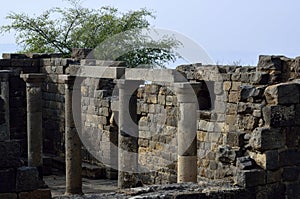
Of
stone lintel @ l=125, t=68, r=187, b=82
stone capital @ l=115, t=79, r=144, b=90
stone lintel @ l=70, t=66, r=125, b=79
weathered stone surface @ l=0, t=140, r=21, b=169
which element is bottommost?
weathered stone surface @ l=0, t=140, r=21, b=169

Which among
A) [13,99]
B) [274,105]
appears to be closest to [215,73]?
[274,105]

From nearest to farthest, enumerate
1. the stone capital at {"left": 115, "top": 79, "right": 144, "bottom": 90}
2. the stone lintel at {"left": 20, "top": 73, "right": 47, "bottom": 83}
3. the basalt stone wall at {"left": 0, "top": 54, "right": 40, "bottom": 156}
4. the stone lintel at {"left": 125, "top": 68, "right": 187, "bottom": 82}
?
the stone lintel at {"left": 125, "top": 68, "right": 187, "bottom": 82} < the stone capital at {"left": 115, "top": 79, "right": 144, "bottom": 90} < the stone lintel at {"left": 20, "top": 73, "right": 47, "bottom": 83} < the basalt stone wall at {"left": 0, "top": 54, "right": 40, "bottom": 156}

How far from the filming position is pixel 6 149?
24.8 feet

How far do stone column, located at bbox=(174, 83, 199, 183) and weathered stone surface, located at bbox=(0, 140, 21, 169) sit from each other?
17.2ft

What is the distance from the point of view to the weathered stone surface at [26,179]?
25.2ft

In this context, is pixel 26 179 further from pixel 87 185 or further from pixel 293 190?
pixel 87 185

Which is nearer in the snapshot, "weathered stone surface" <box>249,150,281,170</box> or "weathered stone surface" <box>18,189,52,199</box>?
"weathered stone surface" <box>18,189,52,199</box>

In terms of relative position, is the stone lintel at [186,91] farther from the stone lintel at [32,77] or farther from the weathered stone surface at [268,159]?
the stone lintel at [32,77]

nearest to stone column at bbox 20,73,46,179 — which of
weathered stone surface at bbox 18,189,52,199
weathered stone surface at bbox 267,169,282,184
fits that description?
weathered stone surface at bbox 18,189,52,199

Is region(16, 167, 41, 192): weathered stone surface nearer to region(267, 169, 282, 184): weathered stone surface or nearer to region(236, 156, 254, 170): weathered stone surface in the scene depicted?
region(236, 156, 254, 170): weathered stone surface

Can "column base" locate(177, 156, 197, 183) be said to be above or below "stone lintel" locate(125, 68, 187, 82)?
below

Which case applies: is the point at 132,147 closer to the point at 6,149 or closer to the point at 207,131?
the point at 207,131

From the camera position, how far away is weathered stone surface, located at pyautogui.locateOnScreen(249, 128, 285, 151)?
8.40m

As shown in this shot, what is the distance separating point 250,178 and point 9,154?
304 centimetres
